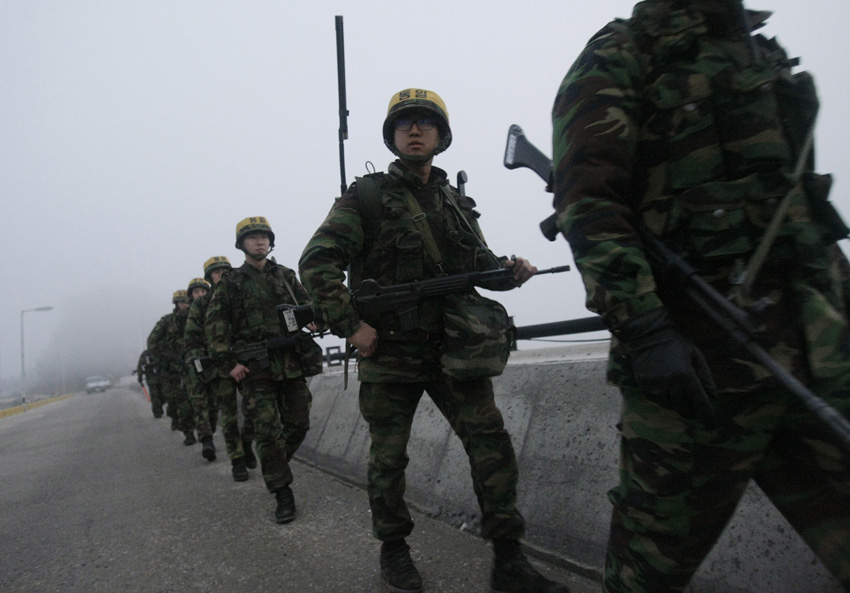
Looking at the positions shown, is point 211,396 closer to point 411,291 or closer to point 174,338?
point 174,338

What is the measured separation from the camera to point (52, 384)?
104375 millimetres

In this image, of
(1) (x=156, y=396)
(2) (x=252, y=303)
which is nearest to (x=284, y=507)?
(2) (x=252, y=303)

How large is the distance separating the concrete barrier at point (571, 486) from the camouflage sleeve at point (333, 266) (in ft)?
3.76

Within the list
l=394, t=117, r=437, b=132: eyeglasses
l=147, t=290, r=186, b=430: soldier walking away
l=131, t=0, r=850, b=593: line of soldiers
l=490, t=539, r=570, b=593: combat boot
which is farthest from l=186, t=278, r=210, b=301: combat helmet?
l=131, t=0, r=850, b=593: line of soldiers

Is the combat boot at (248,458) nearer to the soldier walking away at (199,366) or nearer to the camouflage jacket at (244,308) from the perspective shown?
the soldier walking away at (199,366)

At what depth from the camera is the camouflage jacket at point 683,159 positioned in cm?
135

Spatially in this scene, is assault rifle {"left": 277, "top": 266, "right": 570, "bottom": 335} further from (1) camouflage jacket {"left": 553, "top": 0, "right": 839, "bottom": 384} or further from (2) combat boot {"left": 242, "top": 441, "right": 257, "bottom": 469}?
(2) combat boot {"left": 242, "top": 441, "right": 257, "bottom": 469}

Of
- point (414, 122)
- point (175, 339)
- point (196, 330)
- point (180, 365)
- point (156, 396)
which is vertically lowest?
point (156, 396)

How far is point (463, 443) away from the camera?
267cm

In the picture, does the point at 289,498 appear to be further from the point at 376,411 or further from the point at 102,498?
the point at 102,498

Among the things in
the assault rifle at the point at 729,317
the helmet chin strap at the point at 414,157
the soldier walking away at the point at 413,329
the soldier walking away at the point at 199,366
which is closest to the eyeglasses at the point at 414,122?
the soldier walking away at the point at 413,329

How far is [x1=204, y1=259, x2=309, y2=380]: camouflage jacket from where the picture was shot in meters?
5.07

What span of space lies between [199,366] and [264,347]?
2.26m

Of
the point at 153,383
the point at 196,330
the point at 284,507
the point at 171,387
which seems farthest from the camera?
the point at 153,383
